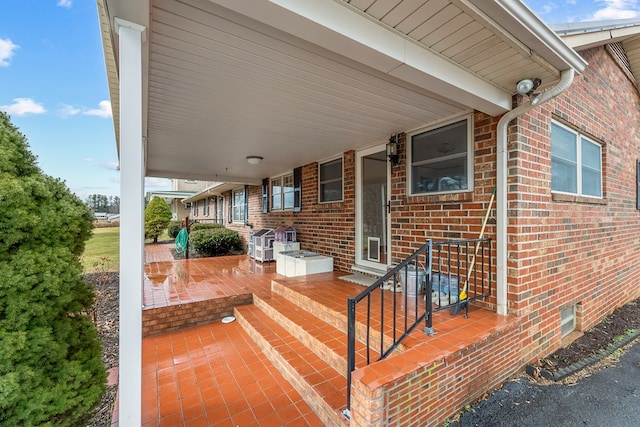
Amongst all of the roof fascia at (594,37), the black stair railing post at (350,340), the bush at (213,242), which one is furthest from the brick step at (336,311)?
the bush at (213,242)

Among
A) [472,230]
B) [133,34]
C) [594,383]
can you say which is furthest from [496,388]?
→ [133,34]

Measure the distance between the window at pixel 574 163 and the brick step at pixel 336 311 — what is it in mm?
2620

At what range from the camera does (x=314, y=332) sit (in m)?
3.06

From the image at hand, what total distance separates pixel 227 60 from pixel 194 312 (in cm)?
336

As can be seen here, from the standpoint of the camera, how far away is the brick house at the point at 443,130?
1870 millimetres

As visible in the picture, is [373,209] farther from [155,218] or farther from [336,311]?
[155,218]

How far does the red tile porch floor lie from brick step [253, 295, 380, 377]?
0.55ft

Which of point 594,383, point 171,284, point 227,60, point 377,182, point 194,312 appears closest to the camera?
point 227,60

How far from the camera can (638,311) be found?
4.79 metres

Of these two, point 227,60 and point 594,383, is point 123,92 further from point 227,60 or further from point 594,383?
point 594,383

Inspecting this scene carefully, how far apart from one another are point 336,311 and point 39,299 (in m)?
2.52

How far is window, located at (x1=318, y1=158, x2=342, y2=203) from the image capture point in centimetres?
573

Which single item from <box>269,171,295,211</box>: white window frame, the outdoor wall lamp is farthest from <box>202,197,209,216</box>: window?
the outdoor wall lamp

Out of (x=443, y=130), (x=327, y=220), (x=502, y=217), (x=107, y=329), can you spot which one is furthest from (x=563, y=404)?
(x=107, y=329)
